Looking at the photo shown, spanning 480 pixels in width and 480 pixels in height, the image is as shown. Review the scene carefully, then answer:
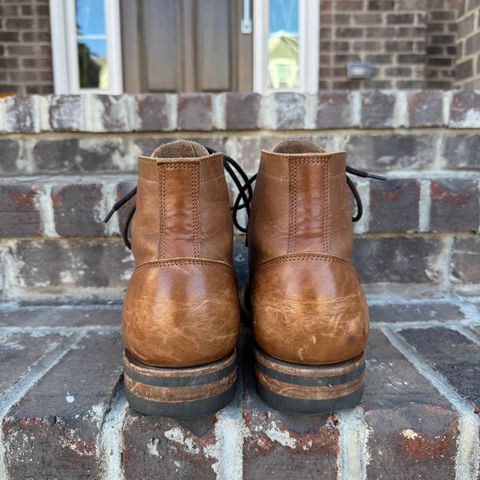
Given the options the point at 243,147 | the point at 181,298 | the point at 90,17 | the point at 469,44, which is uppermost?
the point at 90,17

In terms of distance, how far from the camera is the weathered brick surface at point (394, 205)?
3.75 feet

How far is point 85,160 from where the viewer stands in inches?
48.7

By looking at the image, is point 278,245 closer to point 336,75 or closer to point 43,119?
point 43,119

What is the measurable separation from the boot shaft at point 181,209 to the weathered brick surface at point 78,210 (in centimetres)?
48

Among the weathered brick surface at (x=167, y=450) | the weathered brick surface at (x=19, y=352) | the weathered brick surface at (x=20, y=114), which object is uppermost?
the weathered brick surface at (x=20, y=114)

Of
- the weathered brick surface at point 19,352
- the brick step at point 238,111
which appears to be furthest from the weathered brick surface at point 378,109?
the weathered brick surface at point 19,352

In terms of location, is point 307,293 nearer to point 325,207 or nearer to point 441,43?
point 325,207

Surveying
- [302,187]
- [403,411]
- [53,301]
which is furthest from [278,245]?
[53,301]

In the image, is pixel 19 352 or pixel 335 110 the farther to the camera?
pixel 335 110

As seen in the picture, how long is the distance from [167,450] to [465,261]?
0.95 metres

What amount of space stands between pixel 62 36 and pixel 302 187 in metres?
3.14

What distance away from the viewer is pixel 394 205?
1.15 metres

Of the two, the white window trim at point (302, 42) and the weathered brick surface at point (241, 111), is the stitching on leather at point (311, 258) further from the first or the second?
the white window trim at point (302, 42)

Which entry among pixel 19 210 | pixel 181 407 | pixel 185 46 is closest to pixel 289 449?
pixel 181 407
